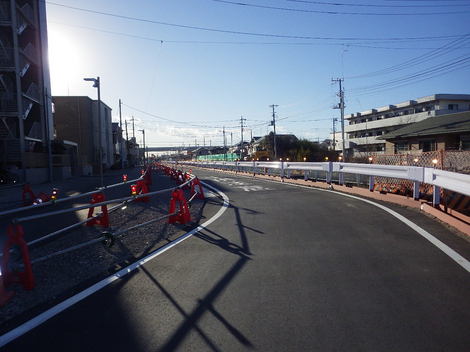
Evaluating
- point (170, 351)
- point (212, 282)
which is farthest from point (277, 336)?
point (212, 282)

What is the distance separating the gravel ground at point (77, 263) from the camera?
4.09m

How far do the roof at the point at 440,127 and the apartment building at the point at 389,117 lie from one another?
18.8 metres

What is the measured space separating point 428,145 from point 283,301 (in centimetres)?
3449

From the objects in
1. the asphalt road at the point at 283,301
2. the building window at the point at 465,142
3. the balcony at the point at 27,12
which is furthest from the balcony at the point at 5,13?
the building window at the point at 465,142

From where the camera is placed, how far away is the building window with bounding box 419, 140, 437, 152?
32750 mm

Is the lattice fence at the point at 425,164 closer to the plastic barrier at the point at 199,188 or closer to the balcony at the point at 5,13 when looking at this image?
the plastic barrier at the point at 199,188

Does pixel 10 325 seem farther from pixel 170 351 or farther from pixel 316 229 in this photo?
pixel 316 229

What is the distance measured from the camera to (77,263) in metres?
5.82

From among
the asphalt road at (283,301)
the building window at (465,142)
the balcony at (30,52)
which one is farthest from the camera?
the balcony at (30,52)

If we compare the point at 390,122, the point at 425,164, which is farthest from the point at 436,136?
the point at 390,122

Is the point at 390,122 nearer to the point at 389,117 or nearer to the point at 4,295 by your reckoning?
the point at 389,117

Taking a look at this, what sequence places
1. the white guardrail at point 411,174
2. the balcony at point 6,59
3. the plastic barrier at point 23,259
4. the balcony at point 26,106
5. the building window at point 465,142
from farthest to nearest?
the balcony at point 26,106 < the building window at point 465,142 < the balcony at point 6,59 < the white guardrail at point 411,174 < the plastic barrier at point 23,259

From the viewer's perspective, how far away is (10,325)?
3.59 metres

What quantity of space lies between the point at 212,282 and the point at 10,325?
2.15 meters
